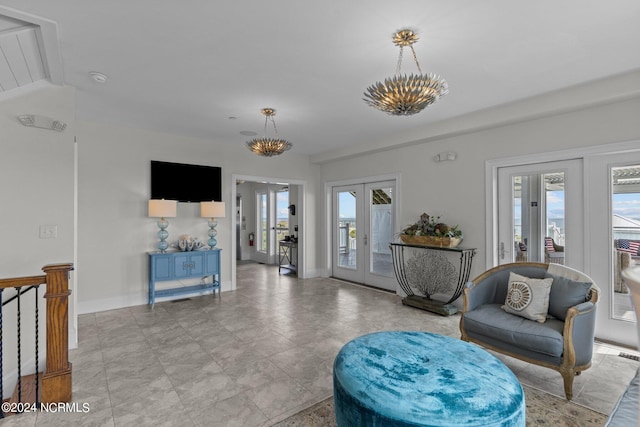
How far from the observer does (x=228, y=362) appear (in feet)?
10.4

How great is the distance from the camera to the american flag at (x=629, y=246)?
342 cm

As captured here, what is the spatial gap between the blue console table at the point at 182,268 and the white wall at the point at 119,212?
0.30m

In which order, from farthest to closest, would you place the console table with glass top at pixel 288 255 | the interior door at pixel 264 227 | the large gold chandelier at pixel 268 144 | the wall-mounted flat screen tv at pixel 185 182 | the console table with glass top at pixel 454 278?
the interior door at pixel 264 227, the console table with glass top at pixel 288 255, the wall-mounted flat screen tv at pixel 185 182, the console table with glass top at pixel 454 278, the large gold chandelier at pixel 268 144

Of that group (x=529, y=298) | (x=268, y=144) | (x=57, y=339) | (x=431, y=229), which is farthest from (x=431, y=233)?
(x=57, y=339)

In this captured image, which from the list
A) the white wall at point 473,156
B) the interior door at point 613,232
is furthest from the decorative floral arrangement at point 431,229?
the interior door at point 613,232

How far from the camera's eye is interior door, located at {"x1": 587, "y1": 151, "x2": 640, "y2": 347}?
3.44 meters

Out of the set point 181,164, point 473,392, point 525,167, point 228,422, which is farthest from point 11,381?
point 525,167

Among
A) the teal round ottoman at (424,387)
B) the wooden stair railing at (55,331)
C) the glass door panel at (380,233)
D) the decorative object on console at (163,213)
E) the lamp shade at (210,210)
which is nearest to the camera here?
the teal round ottoman at (424,387)

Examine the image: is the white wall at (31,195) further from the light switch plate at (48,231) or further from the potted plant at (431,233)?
the potted plant at (431,233)

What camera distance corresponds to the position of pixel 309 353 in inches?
133

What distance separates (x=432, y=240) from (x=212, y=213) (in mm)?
3475

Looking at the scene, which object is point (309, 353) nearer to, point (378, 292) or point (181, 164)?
point (378, 292)

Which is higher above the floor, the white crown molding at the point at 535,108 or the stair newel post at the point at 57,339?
the white crown molding at the point at 535,108

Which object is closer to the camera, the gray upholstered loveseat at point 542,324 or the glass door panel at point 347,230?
the gray upholstered loveseat at point 542,324
